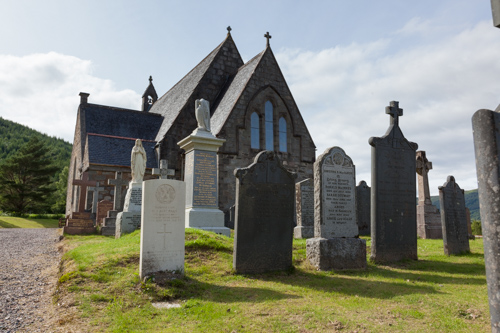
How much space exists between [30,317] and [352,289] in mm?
4548

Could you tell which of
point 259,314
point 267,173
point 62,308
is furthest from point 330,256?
point 62,308

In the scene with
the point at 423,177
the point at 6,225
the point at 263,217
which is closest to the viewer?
the point at 263,217

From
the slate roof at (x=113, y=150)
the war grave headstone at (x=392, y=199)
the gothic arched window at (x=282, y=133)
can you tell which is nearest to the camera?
the war grave headstone at (x=392, y=199)

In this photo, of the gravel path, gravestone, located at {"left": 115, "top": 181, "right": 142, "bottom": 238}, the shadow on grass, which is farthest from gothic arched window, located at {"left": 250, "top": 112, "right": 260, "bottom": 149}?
the shadow on grass

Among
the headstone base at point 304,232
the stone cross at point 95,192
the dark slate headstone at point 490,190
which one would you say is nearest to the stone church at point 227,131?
the stone cross at point 95,192

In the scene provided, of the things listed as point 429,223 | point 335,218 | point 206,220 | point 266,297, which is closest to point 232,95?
point 206,220

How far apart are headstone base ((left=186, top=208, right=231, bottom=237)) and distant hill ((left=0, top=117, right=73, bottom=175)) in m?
64.0

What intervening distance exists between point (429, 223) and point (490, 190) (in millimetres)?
12956

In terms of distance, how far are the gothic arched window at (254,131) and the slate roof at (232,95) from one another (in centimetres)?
144

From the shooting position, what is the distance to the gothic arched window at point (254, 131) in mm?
20453

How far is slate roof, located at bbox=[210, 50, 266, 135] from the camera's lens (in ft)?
66.0

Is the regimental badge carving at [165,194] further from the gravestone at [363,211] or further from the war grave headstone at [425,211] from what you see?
the war grave headstone at [425,211]

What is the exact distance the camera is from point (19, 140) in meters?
77.5

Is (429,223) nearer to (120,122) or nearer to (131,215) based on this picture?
(131,215)
